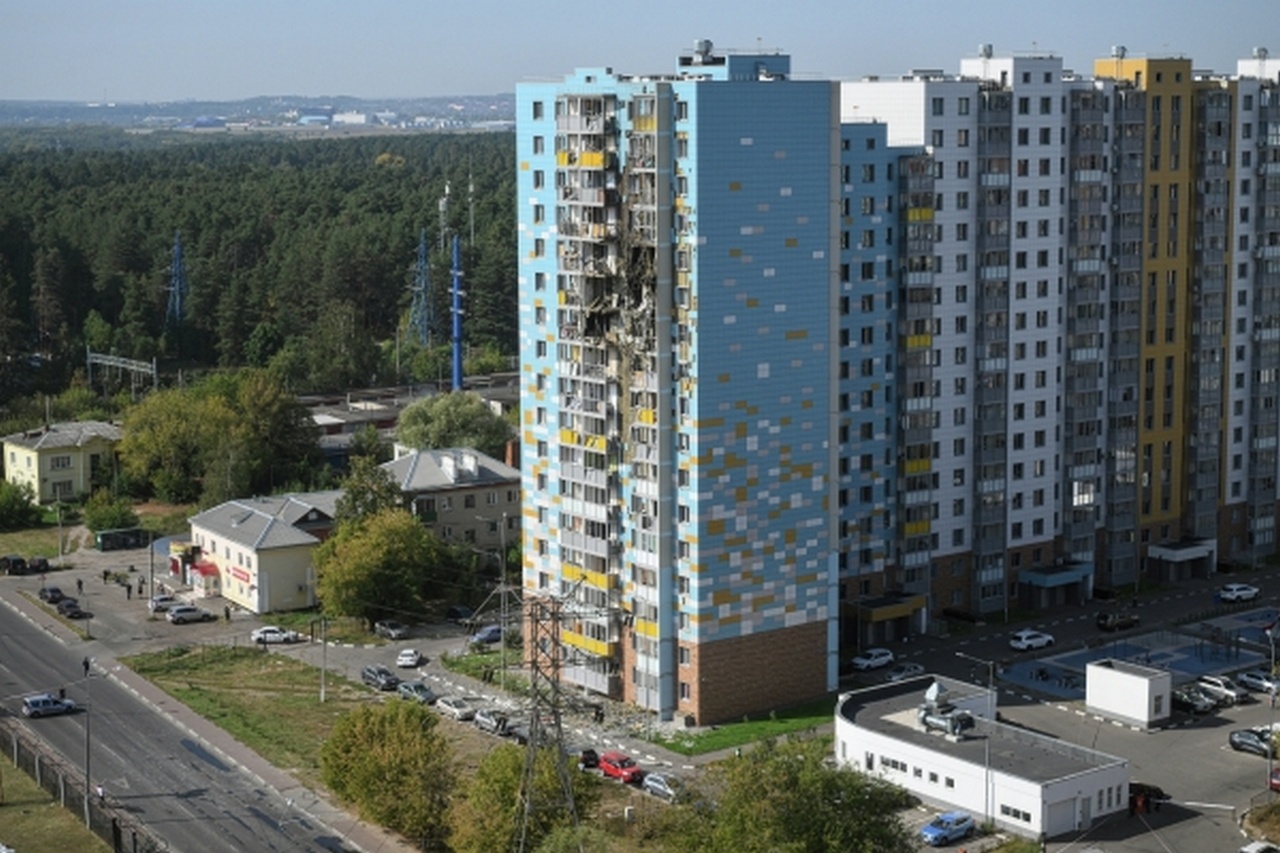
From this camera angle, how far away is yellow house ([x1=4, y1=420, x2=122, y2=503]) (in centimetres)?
7681

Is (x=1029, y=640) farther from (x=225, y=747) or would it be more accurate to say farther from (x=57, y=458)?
(x=57, y=458)

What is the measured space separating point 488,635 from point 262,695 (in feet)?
24.9

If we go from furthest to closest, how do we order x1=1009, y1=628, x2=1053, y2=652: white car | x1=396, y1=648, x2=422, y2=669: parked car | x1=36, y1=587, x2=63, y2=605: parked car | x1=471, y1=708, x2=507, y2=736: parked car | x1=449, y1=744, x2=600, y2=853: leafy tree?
x1=36, y1=587, x2=63, y2=605: parked car, x1=1009, y1=628, x2=1053, y2=652: white car, x1=396, y1=648, x2=422, y2=669: parked car, x1=471, y1=708, x2=507, y2=736: parked car, x1=449, y1=744, x2=600, y2=853: leafy tree

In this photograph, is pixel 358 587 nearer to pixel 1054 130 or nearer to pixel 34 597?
pixel 34 597

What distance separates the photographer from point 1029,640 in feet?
182

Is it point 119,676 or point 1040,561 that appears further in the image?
point 1040,561

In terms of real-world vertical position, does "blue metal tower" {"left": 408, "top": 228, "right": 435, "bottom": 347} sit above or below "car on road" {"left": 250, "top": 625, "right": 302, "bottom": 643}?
above

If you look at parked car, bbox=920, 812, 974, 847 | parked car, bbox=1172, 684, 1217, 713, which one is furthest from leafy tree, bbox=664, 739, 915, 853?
parked car, bbox=1172, 684, 1217, 713

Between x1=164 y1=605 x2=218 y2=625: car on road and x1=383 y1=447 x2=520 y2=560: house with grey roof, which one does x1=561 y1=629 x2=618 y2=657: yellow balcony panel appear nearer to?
x1=383 y1=447 x2=520 y2=560: house with grey roof

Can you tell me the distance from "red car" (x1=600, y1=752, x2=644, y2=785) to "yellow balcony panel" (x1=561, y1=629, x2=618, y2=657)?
16.3ft

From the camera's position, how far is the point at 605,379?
50156 mm

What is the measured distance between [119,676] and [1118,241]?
34.0 meters

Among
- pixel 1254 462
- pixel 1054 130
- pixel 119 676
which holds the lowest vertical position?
pixel 119 676

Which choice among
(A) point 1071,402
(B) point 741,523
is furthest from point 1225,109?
(B) point 741,523
